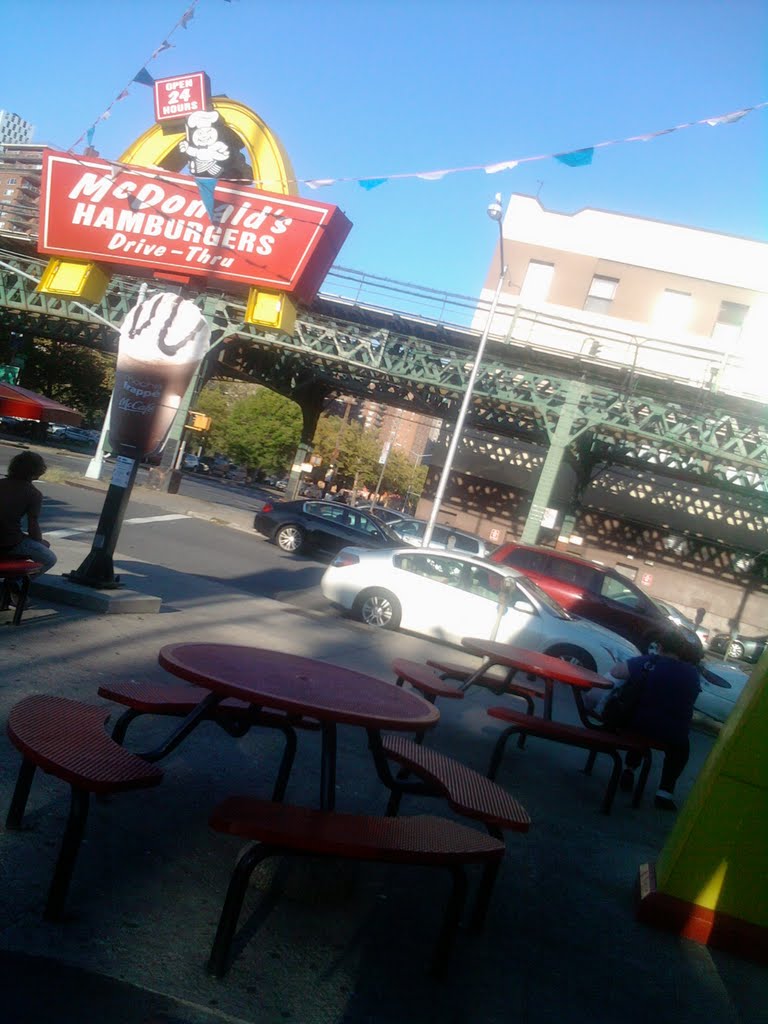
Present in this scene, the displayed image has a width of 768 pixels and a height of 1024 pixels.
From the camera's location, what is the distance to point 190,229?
33.1 feet

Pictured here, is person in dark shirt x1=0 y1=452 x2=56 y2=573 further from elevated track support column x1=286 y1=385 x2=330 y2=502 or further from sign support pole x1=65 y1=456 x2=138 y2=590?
elevated track support column x1=286 y1=385 x2=330 y2=502

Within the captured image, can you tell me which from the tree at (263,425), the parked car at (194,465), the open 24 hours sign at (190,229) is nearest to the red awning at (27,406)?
the open 24 hours sign at (190,229)

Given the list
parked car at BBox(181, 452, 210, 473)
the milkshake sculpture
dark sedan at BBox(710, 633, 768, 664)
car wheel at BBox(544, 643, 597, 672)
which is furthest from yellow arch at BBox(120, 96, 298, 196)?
parked car at BBox(181, 452, 210, 473)

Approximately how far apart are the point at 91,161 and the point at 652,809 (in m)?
9.56

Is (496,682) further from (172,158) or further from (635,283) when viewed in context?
(635,283)

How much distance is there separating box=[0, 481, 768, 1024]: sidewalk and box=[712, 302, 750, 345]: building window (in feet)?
118

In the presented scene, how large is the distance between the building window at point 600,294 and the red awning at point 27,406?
3413 cm

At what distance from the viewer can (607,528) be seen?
3694cm

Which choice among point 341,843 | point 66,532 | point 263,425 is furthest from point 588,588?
point 263,425

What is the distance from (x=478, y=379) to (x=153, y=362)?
1985 cm

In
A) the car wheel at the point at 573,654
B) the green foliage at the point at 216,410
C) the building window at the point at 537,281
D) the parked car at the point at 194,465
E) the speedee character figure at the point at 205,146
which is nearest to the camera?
the speedee character figure at the point at 205,146

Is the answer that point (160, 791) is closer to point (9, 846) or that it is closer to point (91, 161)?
point (9, 846)

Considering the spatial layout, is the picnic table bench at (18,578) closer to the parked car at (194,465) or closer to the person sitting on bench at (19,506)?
the person sitting on bench at (19,506)

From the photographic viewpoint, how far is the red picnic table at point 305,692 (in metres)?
3.63
